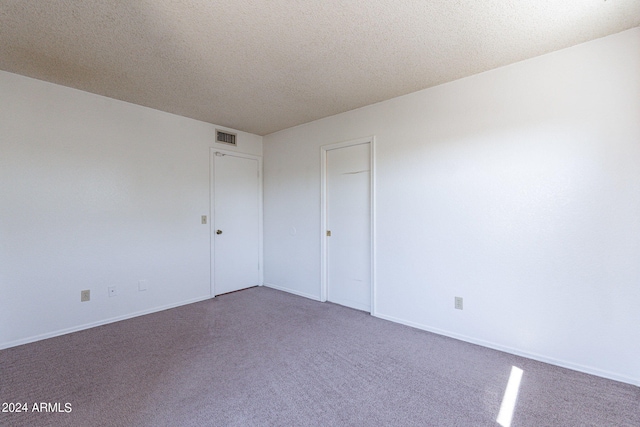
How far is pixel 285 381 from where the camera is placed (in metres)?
2.04

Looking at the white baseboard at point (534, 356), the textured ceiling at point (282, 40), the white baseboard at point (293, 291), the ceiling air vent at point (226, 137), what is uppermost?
the textured ceiling at point (282, 40)

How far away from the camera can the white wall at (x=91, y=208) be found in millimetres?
2594

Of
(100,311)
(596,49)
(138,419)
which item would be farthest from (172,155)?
(596,49)

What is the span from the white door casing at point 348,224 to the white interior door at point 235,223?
139cm

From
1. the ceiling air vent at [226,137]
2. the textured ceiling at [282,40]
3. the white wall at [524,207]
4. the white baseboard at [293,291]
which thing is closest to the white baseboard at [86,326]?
the white baseboard at [293,291]

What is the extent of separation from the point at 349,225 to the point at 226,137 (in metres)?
2.38

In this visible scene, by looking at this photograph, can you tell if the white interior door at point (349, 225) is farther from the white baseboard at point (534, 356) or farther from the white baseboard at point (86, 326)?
the white baseboard at point (86, 326)

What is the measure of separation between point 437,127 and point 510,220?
1150 millimetres

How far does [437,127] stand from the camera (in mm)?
2850

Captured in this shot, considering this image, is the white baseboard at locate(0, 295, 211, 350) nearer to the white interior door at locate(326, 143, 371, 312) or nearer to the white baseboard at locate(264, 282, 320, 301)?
the white baseboard at locate(264, 282, 320, 301)

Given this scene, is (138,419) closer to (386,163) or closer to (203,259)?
(203,259)

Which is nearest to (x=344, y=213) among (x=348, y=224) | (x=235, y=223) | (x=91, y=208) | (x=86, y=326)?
(x=348, y=224)

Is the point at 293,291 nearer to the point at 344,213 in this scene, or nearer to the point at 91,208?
the point at 344,213

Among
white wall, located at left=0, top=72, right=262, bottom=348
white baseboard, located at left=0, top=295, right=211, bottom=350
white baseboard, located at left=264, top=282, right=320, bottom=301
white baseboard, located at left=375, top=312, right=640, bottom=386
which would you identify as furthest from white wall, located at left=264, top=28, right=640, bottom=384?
white baseboard, located at left=0, top=295, right=211, bottom=350
